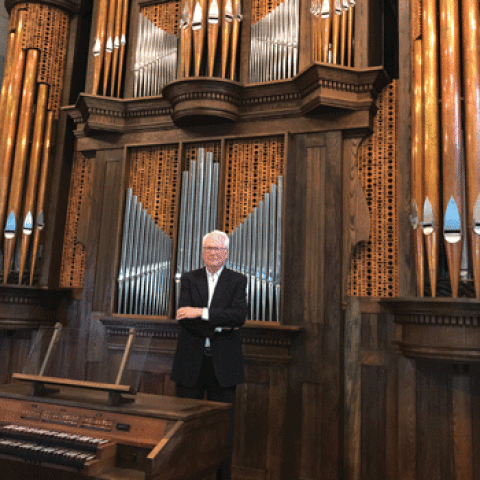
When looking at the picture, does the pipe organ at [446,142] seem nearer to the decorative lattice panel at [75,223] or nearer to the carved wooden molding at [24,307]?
the decorative lattice panel at [75,223]

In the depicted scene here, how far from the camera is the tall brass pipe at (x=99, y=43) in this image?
6109 mm

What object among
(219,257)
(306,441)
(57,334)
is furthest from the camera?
(306,441)

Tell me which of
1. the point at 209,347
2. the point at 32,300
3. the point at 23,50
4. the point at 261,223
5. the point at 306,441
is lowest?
the point at 306,441

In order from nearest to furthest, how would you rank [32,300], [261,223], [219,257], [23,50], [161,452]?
[161,452], [219,257], [261,223], [32,300], [23,50]

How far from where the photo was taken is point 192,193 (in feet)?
18.2

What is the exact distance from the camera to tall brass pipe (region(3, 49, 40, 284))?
5.96 meters

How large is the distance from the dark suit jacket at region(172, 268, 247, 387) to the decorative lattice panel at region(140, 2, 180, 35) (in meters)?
3.43

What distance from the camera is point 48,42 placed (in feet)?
21.3

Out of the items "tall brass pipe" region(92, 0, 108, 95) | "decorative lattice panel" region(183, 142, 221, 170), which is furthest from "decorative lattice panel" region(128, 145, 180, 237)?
"tall brass pipe" region(92, 0, 108, 95)

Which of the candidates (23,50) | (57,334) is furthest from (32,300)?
(23,50)

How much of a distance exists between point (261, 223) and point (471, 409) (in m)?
2.38

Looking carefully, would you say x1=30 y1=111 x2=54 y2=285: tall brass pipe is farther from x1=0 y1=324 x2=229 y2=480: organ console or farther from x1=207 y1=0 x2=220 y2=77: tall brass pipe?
x1=0 y1=324 x2=229 y2=480: organ console

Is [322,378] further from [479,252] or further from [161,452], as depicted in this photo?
[161,452]

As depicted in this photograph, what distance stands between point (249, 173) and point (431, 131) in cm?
178
